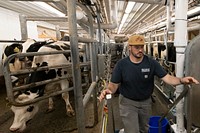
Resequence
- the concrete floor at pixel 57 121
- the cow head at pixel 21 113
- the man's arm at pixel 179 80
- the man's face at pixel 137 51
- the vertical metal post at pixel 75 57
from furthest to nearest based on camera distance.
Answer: the concrete floor at pixel 57 121 < the cow head at pixel 21 113 < the man's face at pixel 137 51 < the vertical metal post at pixel 75 57 < the man's arm at pixel 179 80

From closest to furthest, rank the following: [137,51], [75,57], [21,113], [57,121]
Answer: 1. [75,57]
2. [137,51]
3. [21,113]
4. [57,121]

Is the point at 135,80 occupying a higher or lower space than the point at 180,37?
lower

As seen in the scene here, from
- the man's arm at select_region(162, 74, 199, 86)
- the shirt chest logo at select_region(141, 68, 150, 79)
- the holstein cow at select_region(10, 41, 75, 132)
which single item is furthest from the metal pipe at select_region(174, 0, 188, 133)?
the holstein cow at select_region(10, 41, 75, 132)

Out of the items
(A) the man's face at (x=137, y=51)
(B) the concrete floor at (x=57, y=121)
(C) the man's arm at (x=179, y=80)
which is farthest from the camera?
(B) the concrete floor at (x=57, y=121)

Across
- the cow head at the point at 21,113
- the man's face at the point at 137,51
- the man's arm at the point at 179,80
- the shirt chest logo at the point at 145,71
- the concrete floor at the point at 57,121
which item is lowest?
the concrete floor at the point at 57,121

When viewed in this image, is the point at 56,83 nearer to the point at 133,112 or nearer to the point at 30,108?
the point at 30,108

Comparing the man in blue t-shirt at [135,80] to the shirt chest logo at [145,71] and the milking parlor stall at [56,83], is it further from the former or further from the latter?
the milking parlor stall at [56,83]

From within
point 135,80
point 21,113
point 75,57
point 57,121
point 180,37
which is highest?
point 180,37

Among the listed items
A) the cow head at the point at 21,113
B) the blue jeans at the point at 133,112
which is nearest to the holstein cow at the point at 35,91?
the cow head at the point at 21,113

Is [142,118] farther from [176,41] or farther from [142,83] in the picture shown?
[176,41]

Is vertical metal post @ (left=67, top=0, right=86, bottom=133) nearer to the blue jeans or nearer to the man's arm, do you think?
the blue jeans

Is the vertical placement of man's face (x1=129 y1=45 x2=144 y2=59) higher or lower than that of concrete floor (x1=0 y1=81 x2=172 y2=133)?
higher

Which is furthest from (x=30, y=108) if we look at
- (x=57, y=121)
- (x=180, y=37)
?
(x=180, y=37)

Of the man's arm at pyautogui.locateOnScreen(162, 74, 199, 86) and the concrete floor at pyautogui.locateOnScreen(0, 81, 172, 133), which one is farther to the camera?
the concrete floor at pyautogui.locateOnScreen(0, 81, 172, 133)
